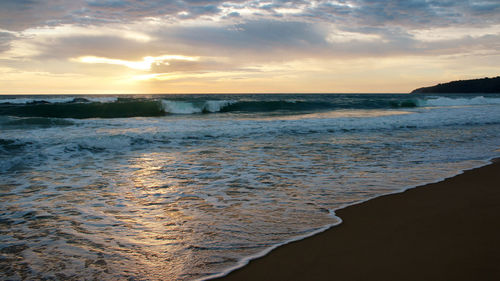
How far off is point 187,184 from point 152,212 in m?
1.29

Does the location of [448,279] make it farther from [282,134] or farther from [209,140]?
[282,134]

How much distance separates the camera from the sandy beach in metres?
2.39

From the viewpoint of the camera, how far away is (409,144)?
896 centimetres

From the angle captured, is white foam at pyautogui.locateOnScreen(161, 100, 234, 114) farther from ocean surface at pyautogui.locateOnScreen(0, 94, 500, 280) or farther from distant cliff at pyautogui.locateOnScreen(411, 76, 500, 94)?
distant cliff at pyautogui.locateOnScreen(411, 76, 500, 94)

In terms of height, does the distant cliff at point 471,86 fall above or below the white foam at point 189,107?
above

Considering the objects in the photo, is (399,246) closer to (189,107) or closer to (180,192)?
(180,192)

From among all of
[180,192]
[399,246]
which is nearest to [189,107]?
[180,192]

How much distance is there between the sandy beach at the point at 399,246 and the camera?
7.85 ft

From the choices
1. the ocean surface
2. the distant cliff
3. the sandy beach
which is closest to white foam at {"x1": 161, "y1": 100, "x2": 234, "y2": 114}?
the ocean surface

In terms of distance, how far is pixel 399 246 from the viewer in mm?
2826

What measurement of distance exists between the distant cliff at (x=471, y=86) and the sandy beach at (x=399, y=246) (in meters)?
118

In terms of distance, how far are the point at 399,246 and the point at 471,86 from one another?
13150cm

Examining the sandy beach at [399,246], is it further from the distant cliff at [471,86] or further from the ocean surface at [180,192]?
the distant cliff at [471,86]

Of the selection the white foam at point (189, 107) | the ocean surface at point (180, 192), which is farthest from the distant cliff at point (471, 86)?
the ocean surface at point (180, 192)
